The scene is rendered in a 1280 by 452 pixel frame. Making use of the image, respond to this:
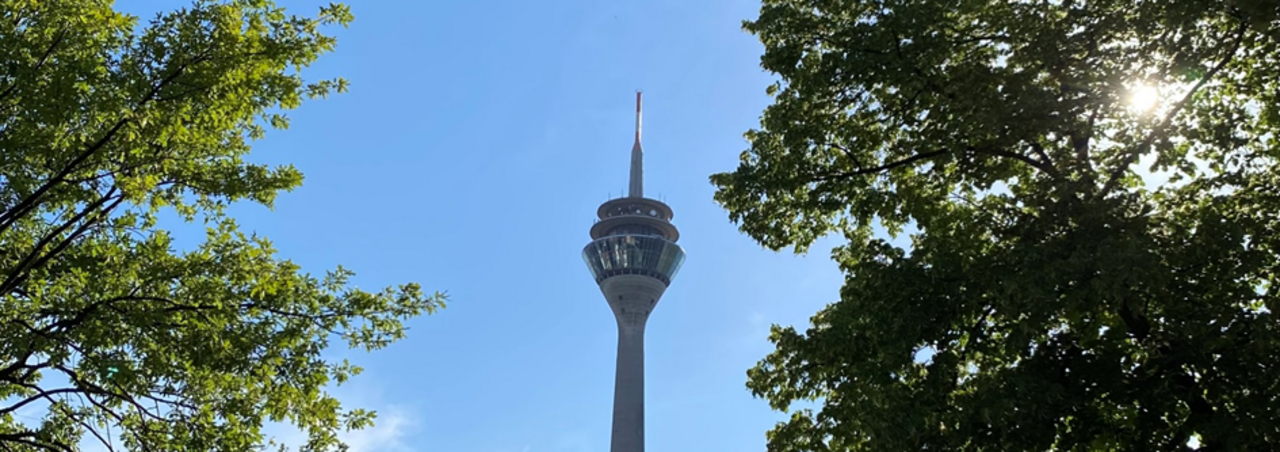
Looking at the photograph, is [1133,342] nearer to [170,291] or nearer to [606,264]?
[170,291]

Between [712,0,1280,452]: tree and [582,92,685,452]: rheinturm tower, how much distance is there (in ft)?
300

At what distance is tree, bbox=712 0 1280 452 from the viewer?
10000 mm

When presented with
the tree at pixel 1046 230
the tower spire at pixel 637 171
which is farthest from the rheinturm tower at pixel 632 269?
the tree at pixel 1046 230

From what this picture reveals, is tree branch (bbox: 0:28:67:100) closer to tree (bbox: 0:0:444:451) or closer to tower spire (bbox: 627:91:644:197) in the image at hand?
tree (bbox: 0:0:444:451)

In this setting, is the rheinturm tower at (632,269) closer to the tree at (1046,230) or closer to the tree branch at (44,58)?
the tree at (1046,230)

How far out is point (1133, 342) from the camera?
12.1 metres

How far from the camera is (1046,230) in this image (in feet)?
35.4

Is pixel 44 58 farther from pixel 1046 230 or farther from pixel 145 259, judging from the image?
pixel 1046 230

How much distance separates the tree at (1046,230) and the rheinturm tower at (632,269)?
3600 inches

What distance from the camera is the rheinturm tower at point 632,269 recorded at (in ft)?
343

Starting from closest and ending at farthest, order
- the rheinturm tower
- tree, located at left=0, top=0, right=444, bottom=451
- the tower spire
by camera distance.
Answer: tree, located at left=0, top=0, right=444, bottom=451, the rheinturm tower, the tower spire

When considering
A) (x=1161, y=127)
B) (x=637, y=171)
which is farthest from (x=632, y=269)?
(x=1161, y=127)

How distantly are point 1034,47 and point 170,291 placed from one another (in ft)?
33.1

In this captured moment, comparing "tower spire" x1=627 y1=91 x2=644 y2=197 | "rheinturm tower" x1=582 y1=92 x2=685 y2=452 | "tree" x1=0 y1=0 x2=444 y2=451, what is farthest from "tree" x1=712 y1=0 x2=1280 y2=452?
"tower spire" x1=627 y1=91 x2=644 y2=197
